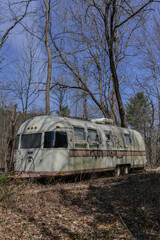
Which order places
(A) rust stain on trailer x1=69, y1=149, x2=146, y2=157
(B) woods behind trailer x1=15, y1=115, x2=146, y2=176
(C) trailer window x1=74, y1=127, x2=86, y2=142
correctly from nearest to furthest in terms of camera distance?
1. (B) woods behind trailer x1=15, y1=115, x2=146, y2=176
2. (A) rust stain on trailer x1=69, y1=149, x2=146, y2=157
3. (C) trailer window x1=74, y1=127, x2=86, y2=142

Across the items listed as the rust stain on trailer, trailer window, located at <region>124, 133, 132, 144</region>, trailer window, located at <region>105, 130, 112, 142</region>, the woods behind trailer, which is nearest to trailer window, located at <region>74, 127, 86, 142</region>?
the woods behind trailer

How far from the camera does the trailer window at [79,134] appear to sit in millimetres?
10258

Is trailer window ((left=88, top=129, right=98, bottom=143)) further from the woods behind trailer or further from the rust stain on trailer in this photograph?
the rust stain on trailer

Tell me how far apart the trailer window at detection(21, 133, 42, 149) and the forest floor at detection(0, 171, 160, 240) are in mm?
2183

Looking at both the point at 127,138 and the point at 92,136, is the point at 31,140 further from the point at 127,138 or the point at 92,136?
the point at 127,138

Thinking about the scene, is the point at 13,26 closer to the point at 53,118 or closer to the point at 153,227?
the point at 53,118

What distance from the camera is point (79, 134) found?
10.5 metres

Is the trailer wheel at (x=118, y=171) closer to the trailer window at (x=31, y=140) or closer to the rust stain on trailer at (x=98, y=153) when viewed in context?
the rust stain on trailer at (x=98, y=153)

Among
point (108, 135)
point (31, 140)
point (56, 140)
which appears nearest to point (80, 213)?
point (56, 140)

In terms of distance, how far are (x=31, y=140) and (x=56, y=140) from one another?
1.35m

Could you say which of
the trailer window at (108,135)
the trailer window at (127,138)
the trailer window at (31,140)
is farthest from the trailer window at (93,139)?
the trailer window at (127,138)

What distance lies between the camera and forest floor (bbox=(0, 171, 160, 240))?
16.5 feet

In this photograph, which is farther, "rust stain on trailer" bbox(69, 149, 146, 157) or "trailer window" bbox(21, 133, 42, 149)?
"trailer window" bbox(21, 133, 42, 149)

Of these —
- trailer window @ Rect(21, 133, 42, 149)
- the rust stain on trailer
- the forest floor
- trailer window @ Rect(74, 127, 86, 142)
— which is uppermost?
trailer window @ Rect(74, 127, 86, 142)
